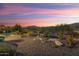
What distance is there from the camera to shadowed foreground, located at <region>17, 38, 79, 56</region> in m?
1.51

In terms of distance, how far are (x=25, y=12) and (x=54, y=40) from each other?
1.14 ft

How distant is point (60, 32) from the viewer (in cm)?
153

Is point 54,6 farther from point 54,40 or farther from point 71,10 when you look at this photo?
point 54,40

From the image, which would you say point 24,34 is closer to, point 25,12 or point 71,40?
point 25,12

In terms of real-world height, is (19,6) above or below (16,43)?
above

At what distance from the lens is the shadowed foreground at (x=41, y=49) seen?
59.6 inches

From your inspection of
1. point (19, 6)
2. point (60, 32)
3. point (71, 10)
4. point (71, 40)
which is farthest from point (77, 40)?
point (19, 6)

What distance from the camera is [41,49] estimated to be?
1.52 m

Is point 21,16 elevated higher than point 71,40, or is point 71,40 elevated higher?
point 21,16

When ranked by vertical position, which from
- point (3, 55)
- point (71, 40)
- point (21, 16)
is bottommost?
point (3, 55)

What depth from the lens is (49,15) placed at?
154 centimetres

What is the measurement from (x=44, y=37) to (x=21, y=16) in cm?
27

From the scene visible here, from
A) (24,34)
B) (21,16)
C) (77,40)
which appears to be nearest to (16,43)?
(24,34)

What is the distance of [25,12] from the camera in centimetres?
154
